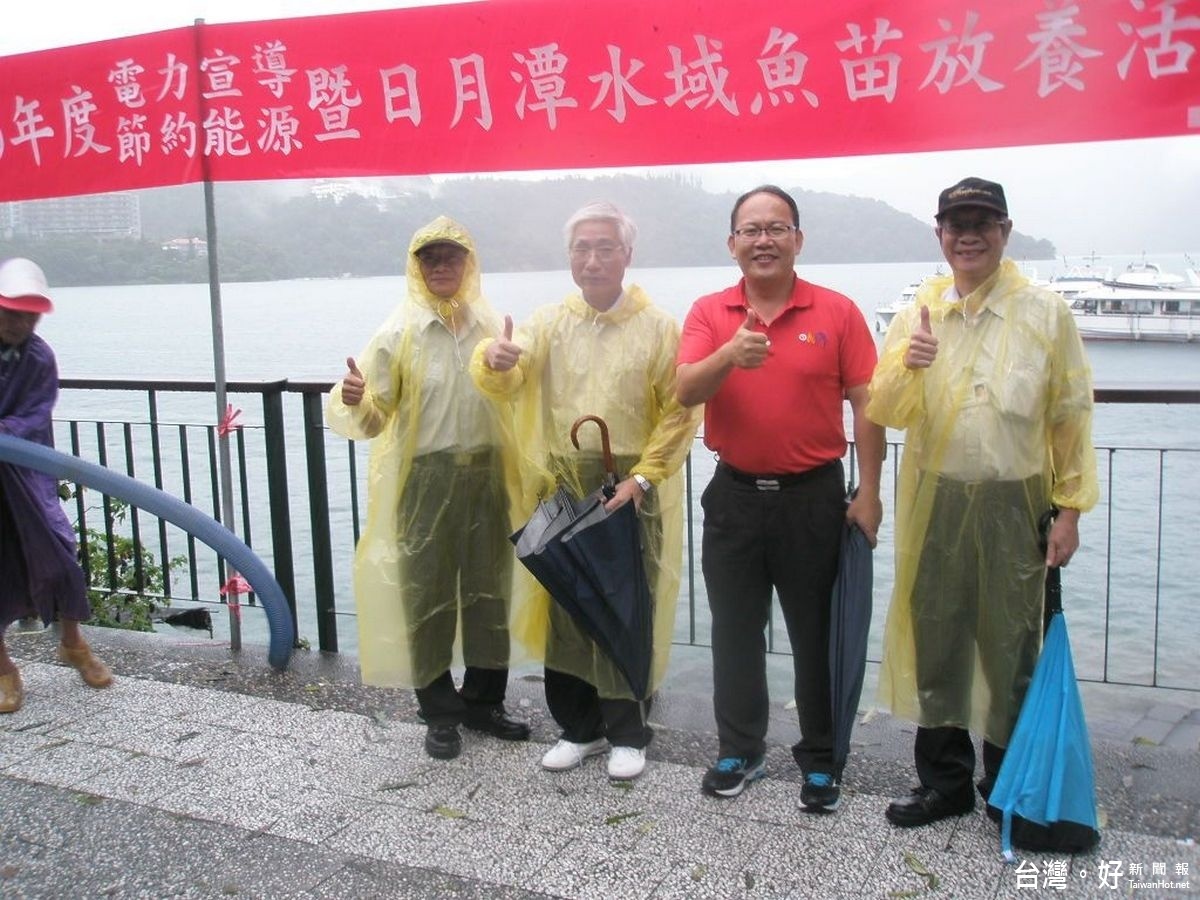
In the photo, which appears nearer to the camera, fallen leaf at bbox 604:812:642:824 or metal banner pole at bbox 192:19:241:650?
fallen leaf at bbox 604:812:642:824

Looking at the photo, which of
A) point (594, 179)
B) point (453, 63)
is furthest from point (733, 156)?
point (453, 63)

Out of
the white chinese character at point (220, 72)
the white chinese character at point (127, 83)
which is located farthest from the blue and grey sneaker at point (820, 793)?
the white chinese character at point (127, 83)

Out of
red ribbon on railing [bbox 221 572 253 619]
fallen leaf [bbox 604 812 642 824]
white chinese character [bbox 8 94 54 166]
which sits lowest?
fallen leaf [bbox 604 812 642 824]

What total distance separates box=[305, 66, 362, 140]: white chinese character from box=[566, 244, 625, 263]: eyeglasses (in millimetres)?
1031

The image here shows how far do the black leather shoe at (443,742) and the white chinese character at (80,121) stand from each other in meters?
2.28

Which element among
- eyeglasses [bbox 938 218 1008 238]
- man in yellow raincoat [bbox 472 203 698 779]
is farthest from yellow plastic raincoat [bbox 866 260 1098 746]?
man in yellow raincoat [bbox 472 203 698 779]

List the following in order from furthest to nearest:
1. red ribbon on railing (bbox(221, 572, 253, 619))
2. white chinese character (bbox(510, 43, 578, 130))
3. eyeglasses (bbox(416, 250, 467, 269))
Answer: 1. red ribbon on railing (bbox(221, 572, 253, 619))
2. white chinese character (bbox(510, 43, 578, 130))
3. eyeglasses (bbox(416, 250, 467, 269))

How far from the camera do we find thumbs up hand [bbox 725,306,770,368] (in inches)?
93.7

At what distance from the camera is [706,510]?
273 cm

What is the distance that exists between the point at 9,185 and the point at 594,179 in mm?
2251

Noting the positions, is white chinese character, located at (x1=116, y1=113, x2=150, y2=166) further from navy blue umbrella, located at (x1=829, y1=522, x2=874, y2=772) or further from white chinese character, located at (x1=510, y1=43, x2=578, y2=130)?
navy blue umbrella, located at (x1=829, y1=522, x2=874, y2=772)

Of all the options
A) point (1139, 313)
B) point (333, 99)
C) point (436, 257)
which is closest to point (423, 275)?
point (436, 257)

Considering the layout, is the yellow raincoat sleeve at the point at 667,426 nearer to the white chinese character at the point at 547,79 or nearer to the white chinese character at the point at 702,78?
the white chinese character at the point at 702,78

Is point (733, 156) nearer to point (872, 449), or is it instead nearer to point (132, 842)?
point (872, 449)
